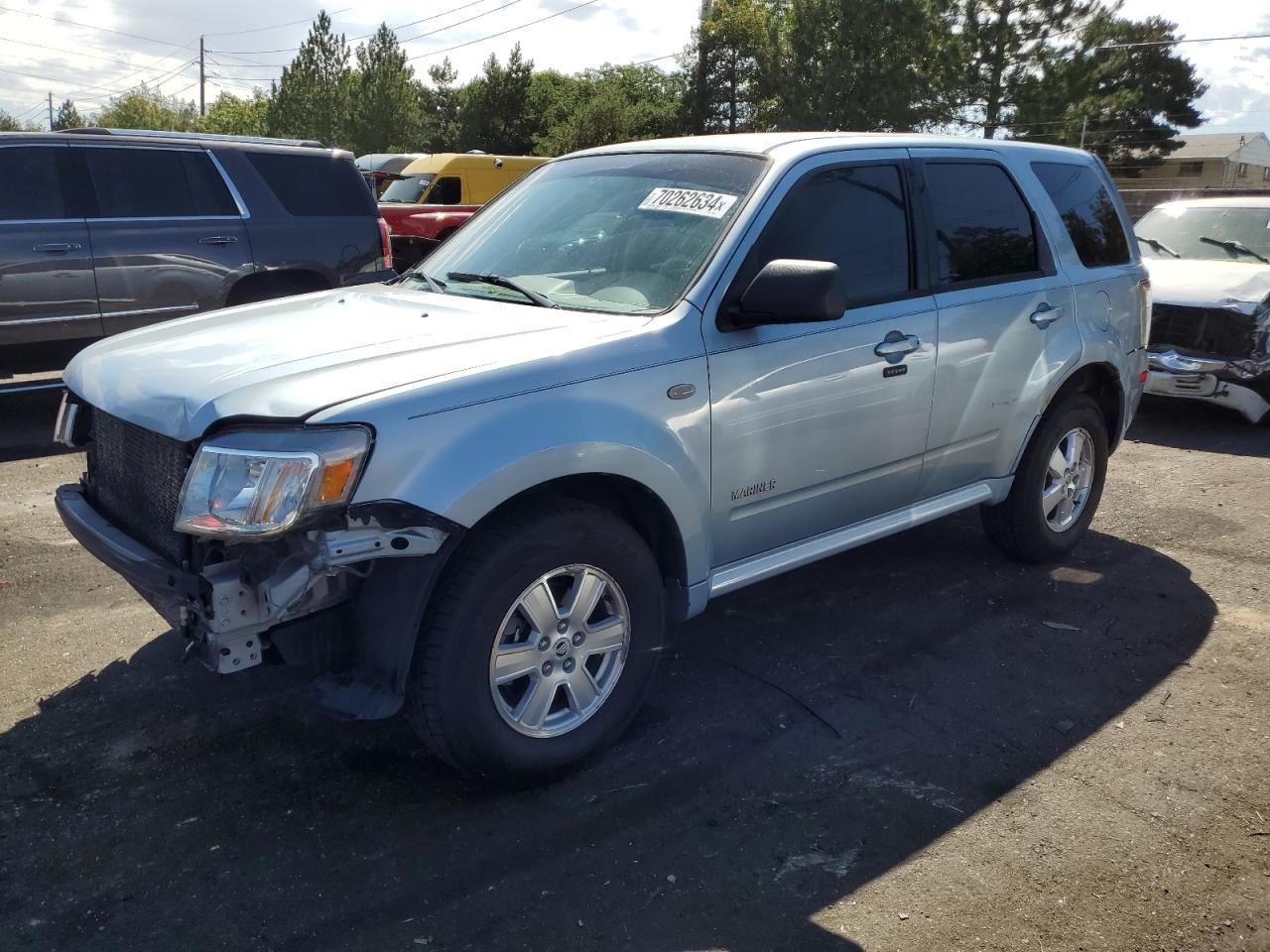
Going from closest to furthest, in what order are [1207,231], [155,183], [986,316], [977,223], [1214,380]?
[986,316]
[977,223]
[155,183]
[1214,380]
[1207,231]

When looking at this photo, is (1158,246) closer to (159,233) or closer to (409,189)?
(159,233)

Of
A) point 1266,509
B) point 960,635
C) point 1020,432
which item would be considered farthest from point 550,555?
point 1266,509

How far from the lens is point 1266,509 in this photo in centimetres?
643

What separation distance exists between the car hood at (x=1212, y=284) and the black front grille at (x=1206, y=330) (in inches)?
2.5

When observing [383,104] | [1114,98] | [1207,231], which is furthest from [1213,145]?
[1207,231]

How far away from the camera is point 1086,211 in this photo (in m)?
5.30

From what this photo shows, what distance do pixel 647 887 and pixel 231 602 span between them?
1303mm

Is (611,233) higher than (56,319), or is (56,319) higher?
(611,233)

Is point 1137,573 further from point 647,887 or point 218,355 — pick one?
point 218,355

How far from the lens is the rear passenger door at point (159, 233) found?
7.69 m

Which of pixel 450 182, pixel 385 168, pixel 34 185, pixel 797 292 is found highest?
pixel 385 168

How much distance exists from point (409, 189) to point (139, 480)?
1687cm

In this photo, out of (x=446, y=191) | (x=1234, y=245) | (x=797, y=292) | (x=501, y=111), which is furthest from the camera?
(x=501, y=111)

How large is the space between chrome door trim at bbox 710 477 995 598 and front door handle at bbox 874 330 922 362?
0.65 m
